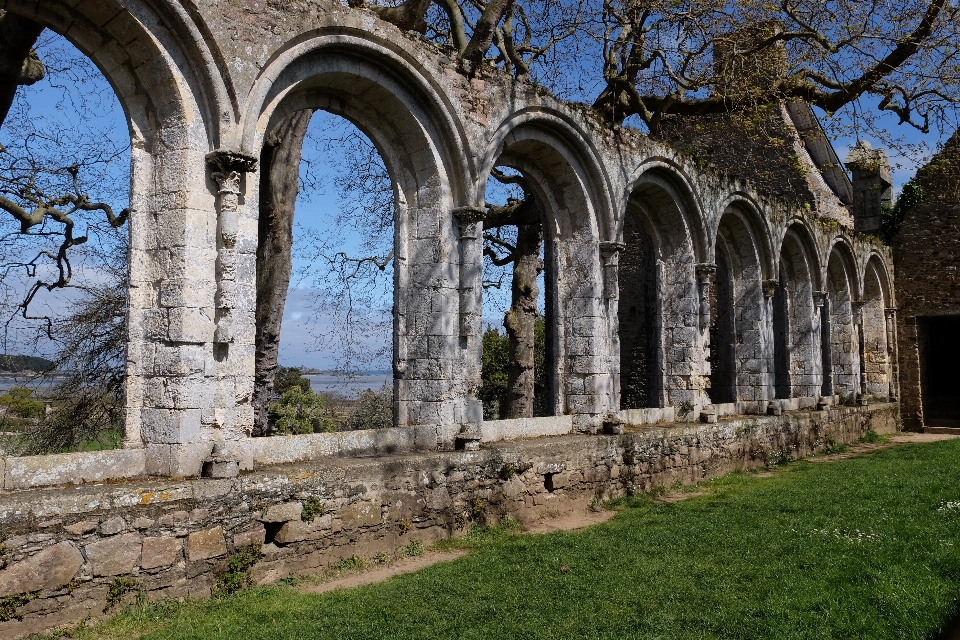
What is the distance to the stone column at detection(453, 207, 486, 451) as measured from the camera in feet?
23.3

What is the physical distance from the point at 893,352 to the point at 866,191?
398 centimetres

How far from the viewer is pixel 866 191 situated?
738 inches

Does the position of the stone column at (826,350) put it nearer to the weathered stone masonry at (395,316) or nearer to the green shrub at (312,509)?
the weathered stone masonry at (395,316)

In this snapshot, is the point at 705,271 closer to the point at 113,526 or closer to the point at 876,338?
the point at 113,526

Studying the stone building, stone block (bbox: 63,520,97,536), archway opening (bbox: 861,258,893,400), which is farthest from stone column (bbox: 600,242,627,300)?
archway opening (bbox: 861,258,893,400)

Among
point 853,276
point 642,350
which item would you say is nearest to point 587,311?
point 642,350

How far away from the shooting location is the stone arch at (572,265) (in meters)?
8.71

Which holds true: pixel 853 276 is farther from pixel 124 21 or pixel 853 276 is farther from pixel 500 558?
pixel 124 21

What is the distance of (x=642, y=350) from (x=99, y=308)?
11.0 meters

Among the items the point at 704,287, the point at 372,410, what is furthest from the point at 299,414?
the point at 704,287

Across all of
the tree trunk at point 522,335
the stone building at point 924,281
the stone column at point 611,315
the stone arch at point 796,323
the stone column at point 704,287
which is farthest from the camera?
the stone building at point 924,281

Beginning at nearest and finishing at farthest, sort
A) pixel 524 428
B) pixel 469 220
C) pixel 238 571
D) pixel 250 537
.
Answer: pixel 238 571 → pixel 250 537 → pixel 469 220 → pixel 524 428

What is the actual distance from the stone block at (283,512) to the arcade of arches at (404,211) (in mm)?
587

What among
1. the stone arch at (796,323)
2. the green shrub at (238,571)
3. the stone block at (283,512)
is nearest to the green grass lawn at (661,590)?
the green shrub at (238,571)
